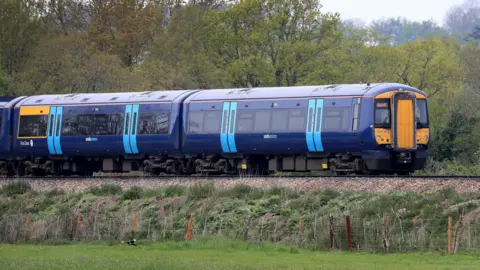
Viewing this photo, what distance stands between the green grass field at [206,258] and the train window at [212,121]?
11192 millimetres

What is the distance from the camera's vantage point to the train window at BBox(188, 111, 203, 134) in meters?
40.1

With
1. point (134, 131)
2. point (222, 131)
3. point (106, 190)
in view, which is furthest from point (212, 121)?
point (106, 190)

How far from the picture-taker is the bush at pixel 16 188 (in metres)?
39.1

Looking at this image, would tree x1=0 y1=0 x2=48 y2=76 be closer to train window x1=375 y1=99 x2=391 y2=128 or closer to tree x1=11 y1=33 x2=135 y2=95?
tree x1=11 y1=33 x2=135 y2=95

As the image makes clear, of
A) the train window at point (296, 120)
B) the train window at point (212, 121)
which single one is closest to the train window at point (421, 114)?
the train window at point (296, 120)

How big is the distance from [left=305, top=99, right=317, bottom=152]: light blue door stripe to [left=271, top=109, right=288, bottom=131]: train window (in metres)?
0.90

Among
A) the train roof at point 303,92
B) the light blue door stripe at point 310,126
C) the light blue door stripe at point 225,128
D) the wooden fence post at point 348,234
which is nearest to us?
the wooden fence post at point 348,234

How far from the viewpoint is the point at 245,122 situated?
38875mm

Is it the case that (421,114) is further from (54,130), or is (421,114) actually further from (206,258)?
(54,130)

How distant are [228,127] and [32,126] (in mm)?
9443

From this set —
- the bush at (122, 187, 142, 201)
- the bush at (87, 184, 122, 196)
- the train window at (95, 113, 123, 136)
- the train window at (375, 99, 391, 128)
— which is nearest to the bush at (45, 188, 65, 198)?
the bush at (87, 184, 122, 196)

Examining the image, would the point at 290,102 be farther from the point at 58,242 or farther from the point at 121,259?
the point at 121,259

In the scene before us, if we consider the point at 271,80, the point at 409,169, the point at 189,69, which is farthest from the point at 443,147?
the point at 189,69

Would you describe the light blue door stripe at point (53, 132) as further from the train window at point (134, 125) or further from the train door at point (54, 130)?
the train window at point (134, 125)
